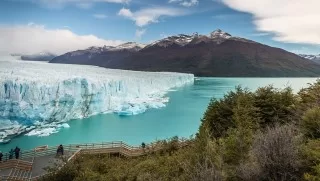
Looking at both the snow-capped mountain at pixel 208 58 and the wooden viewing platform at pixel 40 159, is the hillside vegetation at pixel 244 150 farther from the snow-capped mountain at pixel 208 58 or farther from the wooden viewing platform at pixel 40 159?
the snow-capped mountain at pixel 208 58

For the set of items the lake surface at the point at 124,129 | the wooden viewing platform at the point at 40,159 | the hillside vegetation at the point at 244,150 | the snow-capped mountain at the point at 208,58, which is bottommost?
the lake surface at the point at 124,129

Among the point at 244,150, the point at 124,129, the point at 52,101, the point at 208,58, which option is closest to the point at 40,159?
the point at 244,150

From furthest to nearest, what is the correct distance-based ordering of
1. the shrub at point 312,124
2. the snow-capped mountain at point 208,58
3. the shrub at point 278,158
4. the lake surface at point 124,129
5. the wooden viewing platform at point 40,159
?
1. the snow-capped mountain at point 208,58
2. the lake surface at point 124,129
3. the wooden viewing platform at point 40,159
4. the shrub at point 312,124
5. the shrub at point 278,158

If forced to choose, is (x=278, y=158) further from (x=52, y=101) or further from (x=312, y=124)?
(x=52, y=101)

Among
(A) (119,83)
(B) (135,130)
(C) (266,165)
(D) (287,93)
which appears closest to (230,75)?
(A) (119,83)

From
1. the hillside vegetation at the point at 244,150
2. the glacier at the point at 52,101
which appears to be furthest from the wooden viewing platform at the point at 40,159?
the glacier at the point at 52,101

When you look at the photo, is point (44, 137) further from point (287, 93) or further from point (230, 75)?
point (230, 75)
